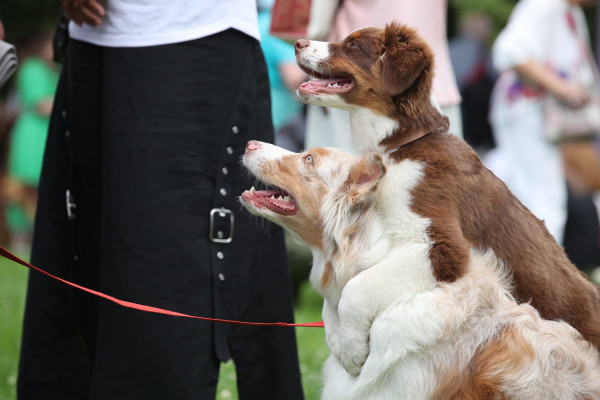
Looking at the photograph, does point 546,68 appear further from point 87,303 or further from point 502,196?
point 87,303

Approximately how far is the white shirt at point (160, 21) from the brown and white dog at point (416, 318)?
638mm

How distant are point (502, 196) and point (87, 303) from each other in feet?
6.56

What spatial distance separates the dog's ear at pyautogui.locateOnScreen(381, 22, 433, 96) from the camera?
3592mm

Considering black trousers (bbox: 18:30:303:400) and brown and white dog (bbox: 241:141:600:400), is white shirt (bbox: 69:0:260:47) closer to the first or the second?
black trousers (bbox: 18:30:303:400)

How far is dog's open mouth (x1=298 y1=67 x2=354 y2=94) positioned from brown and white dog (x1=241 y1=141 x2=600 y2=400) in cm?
38

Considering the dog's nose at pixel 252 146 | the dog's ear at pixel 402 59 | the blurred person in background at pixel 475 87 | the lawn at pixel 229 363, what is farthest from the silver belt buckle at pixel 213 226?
the blurred person in background at pixel 475 87

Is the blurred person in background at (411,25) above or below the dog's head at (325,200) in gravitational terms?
above

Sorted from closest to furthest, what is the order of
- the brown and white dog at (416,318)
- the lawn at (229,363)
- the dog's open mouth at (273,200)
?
the brown and white dog at (416,318) → the dog's open mouth at (273,200) → the lawn at (229,363)

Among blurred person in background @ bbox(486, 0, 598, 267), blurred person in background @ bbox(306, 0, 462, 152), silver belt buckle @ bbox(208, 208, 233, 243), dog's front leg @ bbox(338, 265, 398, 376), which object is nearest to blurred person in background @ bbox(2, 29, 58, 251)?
blurred person in background @ bbox(486, 0, 598, 267)

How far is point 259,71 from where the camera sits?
3969 mm

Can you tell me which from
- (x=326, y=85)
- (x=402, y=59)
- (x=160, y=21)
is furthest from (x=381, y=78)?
(x=160, y=21)

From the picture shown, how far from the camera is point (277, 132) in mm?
8688

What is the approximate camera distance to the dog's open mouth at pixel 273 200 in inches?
140

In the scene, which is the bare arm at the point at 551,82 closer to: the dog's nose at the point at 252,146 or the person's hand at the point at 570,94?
the person's hand at the point at 570,94
